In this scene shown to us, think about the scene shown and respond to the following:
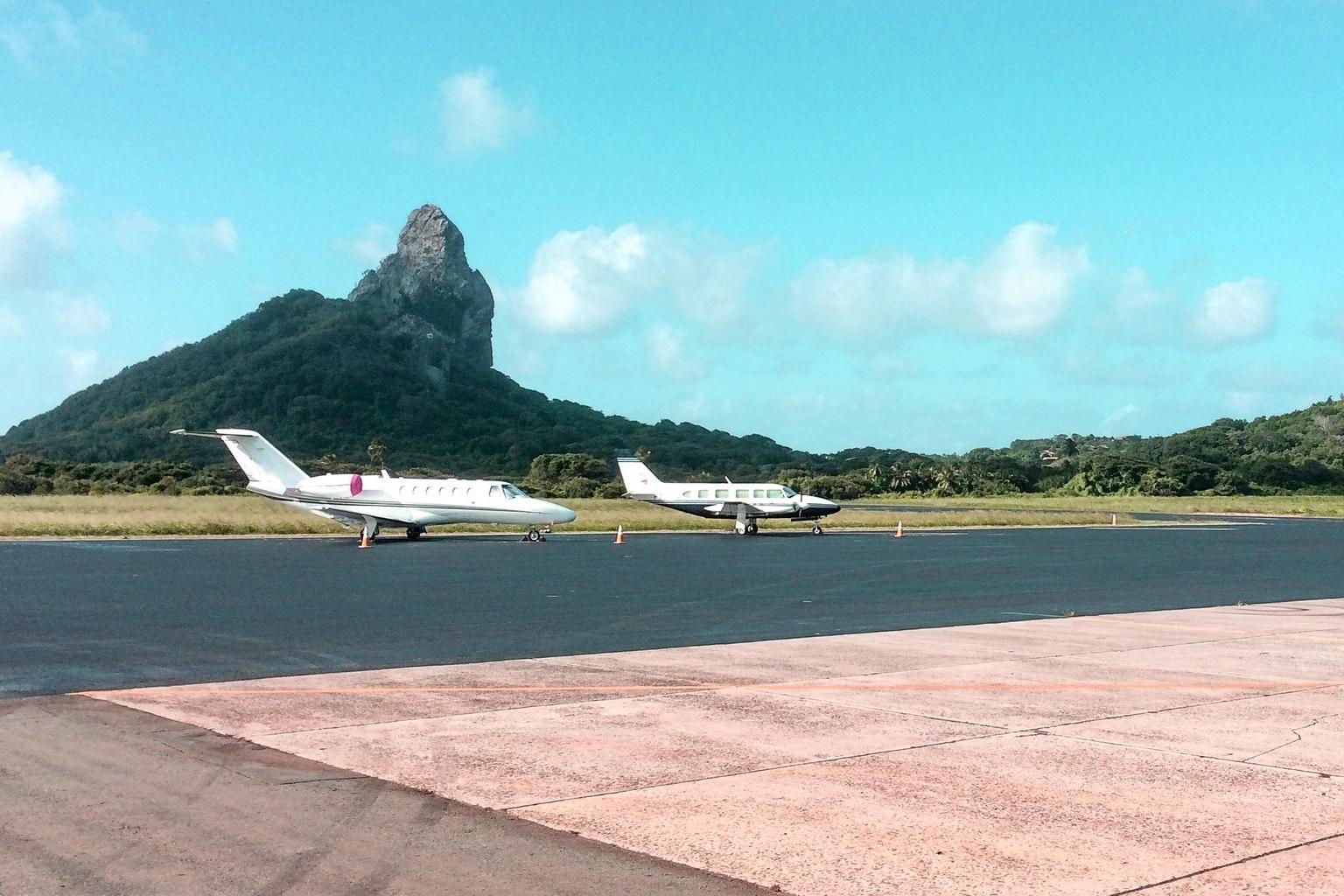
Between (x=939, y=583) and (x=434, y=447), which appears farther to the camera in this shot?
(x=434, y=447)

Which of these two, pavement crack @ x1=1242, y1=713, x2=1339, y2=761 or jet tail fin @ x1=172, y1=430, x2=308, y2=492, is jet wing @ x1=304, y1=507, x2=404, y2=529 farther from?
pavement crack @ x1=1242, y1=713, x2=1339, y2=761

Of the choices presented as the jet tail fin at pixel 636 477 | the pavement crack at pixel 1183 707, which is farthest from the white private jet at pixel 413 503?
the pavement crack at pixel 1183 707

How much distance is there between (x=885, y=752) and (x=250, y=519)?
54656 millimetres

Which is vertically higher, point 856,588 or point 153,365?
point 153,365

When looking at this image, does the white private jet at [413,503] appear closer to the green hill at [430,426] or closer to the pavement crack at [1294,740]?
A: the pavement crack at [1294,740]

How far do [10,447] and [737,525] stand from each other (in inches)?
5221

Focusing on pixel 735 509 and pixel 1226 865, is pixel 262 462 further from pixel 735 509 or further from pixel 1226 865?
pixel 1226 865

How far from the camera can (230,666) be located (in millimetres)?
14727

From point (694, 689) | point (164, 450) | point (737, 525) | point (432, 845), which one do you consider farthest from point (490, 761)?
point (164, 450)

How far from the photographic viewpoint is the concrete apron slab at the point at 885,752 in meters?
6.96

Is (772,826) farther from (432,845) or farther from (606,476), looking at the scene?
(606,476)

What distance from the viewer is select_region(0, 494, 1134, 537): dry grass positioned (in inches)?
2128

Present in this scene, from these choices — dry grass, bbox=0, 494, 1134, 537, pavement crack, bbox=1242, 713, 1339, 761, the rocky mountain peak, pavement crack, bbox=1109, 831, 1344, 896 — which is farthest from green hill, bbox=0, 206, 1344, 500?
pavement crack, bbox=1109, 831, 1344, 896

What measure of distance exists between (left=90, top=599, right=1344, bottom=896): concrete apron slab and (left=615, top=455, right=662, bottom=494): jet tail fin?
164 ft
